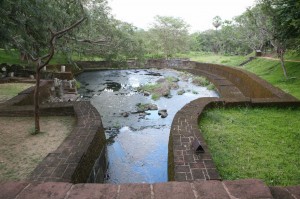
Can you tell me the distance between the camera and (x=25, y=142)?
21.4ft

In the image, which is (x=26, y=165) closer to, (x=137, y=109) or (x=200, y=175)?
(x=200, y=175)

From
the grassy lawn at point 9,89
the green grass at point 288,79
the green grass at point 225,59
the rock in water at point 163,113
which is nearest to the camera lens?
the grassy lawn at point 9,89

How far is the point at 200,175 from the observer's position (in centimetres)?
455

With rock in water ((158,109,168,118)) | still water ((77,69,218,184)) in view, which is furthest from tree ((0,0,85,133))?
rock in water ((158,109,168,118))

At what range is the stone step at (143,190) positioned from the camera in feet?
→ 6.98

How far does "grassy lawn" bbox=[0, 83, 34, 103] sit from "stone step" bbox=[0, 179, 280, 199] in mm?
10138

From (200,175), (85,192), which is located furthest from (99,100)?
(85,192)

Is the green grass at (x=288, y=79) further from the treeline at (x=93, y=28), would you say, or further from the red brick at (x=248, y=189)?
the red brick at (x=248, y=189)

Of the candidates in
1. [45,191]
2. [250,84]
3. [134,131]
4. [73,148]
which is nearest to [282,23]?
[250,84]

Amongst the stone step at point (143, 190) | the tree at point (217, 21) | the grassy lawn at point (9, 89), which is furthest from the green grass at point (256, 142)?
the tree at point (217, 21)

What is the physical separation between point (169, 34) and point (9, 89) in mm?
30640

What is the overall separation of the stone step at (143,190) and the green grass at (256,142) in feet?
9.22

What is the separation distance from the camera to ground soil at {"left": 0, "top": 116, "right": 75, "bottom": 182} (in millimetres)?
5168

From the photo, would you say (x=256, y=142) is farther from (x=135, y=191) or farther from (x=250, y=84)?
(x=250, y=84)
